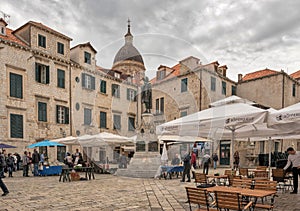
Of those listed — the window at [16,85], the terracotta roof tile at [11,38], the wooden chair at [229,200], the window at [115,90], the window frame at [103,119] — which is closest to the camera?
the wooden chair at [229,200]

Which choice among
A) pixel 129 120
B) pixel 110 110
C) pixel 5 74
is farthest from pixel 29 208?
pixel 129 120

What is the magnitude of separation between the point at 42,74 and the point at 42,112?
305 centimetres

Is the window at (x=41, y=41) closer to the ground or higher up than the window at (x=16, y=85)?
higher up

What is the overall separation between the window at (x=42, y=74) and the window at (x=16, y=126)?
3.45 metres

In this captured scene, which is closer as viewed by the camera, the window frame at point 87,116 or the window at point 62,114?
the window at point 62,114

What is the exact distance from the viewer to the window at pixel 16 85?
19250 mm

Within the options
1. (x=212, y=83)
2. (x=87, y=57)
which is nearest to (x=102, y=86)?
(x=87, y=57)

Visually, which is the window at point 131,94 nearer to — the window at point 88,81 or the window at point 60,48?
the window at point 88,81

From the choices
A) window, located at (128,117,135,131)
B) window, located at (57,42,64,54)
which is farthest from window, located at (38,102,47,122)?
window, located at (128,117,135,131)

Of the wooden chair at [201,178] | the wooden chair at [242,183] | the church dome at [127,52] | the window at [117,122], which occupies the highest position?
the church dome at [127,52]

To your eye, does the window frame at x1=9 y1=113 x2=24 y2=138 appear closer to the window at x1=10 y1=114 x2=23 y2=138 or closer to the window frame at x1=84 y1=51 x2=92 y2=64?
the window at x1=10 y1=114 x2=23 y2=138

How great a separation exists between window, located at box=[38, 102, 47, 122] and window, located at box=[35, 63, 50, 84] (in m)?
1.84

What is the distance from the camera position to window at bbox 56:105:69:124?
22422 millimetres

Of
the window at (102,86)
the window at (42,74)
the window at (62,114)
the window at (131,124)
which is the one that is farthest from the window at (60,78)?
the window at (131,124)
